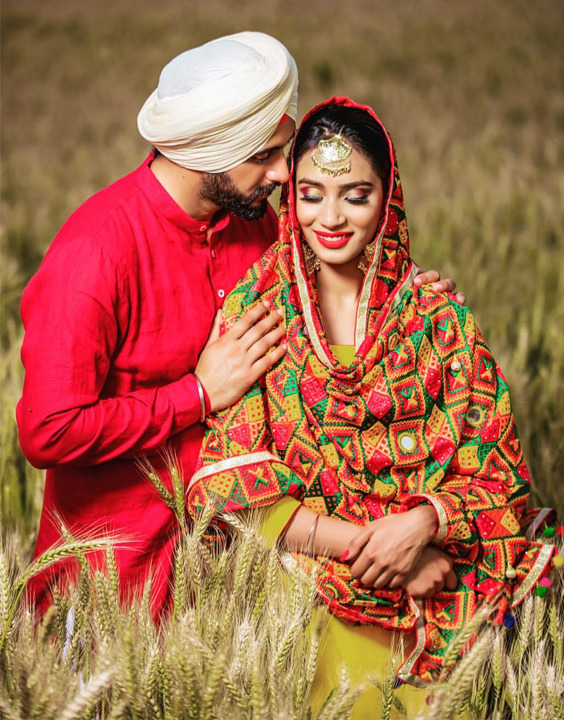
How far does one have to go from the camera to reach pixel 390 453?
238 cm

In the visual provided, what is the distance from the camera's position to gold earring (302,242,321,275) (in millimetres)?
2490

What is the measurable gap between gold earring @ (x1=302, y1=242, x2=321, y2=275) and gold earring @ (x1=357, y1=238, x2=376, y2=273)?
116mm

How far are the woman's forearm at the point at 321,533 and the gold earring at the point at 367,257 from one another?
0.65m

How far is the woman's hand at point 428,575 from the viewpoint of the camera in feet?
7.73

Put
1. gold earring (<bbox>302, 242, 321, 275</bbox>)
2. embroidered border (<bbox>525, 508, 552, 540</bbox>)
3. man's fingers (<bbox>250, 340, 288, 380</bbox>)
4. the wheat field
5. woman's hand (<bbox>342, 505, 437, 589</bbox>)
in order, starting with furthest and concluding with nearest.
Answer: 1. embroidered border (<bbox>525, 508, 552, 540</bbox>)
2. gold earring (<bbox>302, 242, 321, 275</bbox>)
3. man's fingers (<bbox>250, 340, 288, 380</bbox>)
4. woman's hand (<bbox>342, 505, 437, 589</bbox>)
5. the wheat field

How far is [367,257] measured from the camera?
2.45 meters

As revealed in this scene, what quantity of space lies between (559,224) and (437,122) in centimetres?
250

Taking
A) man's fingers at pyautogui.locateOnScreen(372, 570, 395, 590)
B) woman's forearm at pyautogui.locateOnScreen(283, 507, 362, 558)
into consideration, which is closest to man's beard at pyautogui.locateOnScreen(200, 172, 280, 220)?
woman's forearm at pyautogui.locateOnScreen(283, 507, 362, 558)

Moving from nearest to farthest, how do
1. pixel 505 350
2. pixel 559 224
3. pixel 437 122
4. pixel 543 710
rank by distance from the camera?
pixel 543 710, pixel 505 350, pixel 559 224, pixel 437 122

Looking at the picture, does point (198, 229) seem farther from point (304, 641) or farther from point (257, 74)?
point (304, 641)

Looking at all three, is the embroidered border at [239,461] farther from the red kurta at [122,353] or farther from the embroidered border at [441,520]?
the embroidered border at [441,520]

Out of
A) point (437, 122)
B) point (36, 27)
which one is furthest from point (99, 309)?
point (36, 27)

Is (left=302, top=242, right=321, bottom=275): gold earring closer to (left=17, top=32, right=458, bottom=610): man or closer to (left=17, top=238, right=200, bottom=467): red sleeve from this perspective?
(left=17, top=32, right=458, bottom=610): man

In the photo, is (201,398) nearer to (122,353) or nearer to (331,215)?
(122,353)
